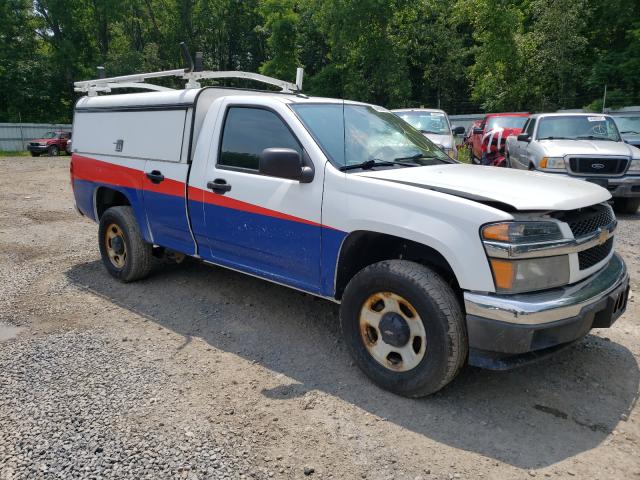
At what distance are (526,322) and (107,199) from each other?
15.8 feet

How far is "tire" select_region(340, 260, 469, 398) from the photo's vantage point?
3.14 metres

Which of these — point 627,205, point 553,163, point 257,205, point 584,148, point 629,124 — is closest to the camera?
point 257,205

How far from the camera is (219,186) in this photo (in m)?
4.38

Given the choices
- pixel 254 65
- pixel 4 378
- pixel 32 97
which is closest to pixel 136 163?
pixel 4 378

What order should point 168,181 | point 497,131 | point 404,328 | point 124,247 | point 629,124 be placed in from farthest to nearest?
point 497,131 → point 629,124 → point 124,247 → point 168,181 → point 404,328

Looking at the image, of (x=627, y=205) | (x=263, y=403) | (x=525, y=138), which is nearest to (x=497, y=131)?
(x=525, y=138)

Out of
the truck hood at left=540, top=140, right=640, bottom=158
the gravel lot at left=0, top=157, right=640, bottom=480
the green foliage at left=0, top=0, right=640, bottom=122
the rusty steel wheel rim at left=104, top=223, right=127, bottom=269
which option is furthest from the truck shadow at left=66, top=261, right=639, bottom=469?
the green foliage at left=0, top=0, right=640, bottom=122

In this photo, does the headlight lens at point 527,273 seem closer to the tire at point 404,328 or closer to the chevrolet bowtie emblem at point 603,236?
the tire at point 404,328

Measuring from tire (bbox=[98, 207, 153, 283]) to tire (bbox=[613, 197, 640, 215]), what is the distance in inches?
318

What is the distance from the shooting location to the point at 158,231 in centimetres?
519

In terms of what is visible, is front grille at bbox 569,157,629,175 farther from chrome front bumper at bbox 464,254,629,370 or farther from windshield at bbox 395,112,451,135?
chrome front bumper at bbox 464,254,629,370

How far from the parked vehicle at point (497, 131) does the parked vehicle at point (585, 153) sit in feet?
10.6

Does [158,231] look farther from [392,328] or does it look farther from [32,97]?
[32,97]

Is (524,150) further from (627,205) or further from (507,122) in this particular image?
(507,122)
